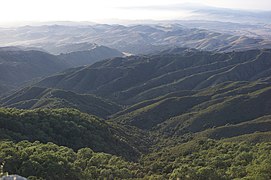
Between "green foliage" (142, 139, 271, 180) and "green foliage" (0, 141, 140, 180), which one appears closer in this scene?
"green foliage" (0, 141, 140, 180)

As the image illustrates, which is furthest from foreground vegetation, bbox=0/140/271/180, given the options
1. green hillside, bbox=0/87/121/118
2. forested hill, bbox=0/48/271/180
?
green hillside, bbox=0/87/121/118

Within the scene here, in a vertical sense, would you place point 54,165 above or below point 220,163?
above

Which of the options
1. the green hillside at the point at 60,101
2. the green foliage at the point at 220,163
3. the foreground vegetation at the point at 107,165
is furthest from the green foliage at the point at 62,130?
the green hillside at the point at 60,101

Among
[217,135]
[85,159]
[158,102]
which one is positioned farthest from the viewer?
[158,102]

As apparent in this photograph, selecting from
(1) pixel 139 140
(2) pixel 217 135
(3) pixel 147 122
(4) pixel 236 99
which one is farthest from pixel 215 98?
(1) pixel 139 140

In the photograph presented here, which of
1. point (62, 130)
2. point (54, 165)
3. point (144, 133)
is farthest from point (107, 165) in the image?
point (144, 133)

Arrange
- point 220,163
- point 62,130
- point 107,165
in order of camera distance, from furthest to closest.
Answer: point 62,130 < point 220,163 < point 107,165

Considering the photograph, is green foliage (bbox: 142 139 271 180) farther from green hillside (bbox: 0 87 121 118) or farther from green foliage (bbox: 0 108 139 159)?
green hillside (bbox: 0 87 121 118)

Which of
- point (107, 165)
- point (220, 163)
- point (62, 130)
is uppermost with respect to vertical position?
point (107, 165)

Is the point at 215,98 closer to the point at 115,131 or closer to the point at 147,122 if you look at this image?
the point at 147,122

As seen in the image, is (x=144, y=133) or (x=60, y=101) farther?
(x=60, y=101)

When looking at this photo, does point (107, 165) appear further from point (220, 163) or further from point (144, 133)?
point (144, 133)
